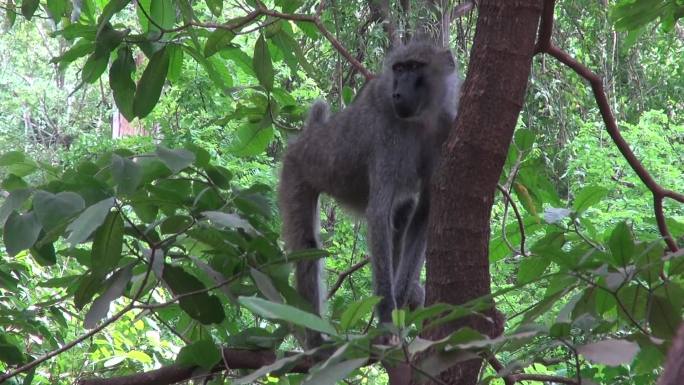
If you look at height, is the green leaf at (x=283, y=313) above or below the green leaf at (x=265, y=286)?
below

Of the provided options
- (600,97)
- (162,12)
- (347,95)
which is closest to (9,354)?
(162,12)

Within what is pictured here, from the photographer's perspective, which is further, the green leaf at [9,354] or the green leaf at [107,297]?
the green leaf at [9,354]

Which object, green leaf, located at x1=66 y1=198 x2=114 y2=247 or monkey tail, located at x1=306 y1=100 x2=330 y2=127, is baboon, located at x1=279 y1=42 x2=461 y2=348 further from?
green leaf, located at x1=66 y1=198 x2=114 y2=247

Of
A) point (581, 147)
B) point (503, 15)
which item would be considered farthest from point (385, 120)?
point (581, 147)

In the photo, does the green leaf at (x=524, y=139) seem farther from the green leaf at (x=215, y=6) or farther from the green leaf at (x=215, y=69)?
the green leaf at (x=215, y=6)

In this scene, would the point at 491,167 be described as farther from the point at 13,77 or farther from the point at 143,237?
the point at 13,77

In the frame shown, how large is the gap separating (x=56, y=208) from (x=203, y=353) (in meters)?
0.49

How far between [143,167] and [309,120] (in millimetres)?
1623

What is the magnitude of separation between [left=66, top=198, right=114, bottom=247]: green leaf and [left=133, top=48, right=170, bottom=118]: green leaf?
980mm

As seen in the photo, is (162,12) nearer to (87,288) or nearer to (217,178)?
(217,178)

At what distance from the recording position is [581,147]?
6.91m

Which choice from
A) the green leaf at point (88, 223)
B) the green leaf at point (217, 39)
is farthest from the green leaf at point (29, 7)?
the green leaf at point (88, 223)

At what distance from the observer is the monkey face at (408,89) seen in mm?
3000

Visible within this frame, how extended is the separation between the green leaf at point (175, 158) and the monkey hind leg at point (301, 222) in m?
1.55
